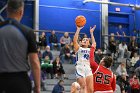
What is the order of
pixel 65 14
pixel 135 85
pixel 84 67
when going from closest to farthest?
pixel 84 67, pixel 135 85, pixel 65 14

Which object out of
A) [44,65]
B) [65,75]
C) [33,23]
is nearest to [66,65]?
[65,75]

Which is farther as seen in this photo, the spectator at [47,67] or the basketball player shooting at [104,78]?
the spectator at [47,67]

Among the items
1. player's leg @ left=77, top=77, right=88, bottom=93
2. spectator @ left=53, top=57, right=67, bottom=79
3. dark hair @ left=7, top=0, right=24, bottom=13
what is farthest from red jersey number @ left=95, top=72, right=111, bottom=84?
spectator @ left=53, top=57, right=67, bottom=79

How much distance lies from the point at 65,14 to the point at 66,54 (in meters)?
5.20

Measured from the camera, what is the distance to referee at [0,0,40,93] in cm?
400

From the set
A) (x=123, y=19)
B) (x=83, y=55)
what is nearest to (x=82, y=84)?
(x=83, y=55)

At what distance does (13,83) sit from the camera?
3.98m

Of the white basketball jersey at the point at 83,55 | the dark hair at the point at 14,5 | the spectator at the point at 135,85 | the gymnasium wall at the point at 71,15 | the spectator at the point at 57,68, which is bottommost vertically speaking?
the spectator at the point at 135,85

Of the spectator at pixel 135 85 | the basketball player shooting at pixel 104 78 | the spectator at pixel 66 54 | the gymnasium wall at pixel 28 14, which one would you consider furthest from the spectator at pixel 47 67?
the basketball player shooting at pixel 104 78

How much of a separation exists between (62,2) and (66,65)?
→ 6030mm

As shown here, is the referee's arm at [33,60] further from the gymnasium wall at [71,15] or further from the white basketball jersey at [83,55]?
the gymnasium wall at [71,15]

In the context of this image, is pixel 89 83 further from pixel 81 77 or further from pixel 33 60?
pixel 33 60

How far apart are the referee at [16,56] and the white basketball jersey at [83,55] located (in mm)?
5321

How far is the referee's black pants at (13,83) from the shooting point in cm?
398
